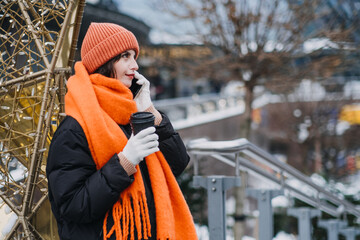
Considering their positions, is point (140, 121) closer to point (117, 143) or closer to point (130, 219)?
point (117, 143)

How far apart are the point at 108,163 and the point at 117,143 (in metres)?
0.10

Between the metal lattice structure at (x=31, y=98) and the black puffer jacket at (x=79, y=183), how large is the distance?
40 cm

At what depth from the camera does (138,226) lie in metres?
1.66

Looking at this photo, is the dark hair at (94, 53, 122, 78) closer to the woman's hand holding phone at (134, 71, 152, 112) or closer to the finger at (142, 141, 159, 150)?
the woman's hand holding phone at (134, 71, 152, 112)

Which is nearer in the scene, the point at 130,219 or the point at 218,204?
the point at 130,219

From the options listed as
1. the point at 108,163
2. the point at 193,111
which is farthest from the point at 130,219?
the point at 193,111

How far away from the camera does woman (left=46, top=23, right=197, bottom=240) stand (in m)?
1.60

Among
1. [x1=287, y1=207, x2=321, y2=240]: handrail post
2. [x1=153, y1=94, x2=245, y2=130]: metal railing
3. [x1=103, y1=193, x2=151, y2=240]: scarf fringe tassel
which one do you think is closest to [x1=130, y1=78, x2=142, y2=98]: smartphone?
[x1=103, y1=193, x2=151, y2=240]: scarf fringe tassel

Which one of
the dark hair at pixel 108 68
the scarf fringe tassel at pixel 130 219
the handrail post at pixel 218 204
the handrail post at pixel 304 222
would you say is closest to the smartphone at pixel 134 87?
the dark hair at pixel 108 68

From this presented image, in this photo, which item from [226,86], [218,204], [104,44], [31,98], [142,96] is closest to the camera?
[104,44]

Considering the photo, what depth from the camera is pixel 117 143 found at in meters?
1.68

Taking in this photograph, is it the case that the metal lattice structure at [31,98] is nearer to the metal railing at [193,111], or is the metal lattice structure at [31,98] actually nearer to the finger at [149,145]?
the finger at [149,145]

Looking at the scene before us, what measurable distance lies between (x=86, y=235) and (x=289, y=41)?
20.7 ft

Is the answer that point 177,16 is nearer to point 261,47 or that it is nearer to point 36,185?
point 261,47
